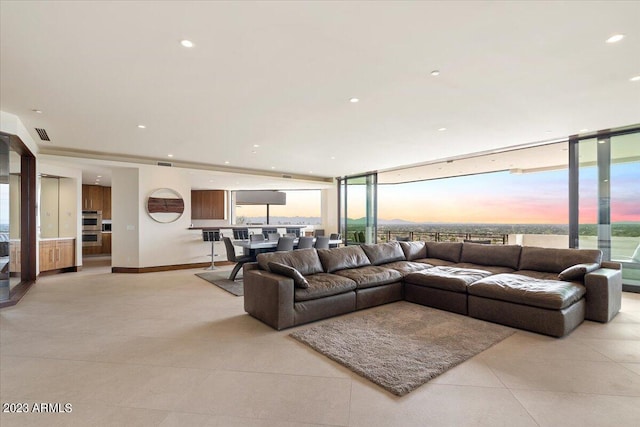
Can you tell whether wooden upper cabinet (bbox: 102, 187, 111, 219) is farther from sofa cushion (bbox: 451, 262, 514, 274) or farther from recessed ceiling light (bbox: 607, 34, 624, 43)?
recessed ceiling light (bbox: 607, 34, 624, 43)

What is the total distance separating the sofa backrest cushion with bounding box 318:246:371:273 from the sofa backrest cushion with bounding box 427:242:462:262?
157 cm

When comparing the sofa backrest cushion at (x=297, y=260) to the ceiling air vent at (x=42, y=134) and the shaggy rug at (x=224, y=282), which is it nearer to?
the shaggy rug at (x=224, y=282)

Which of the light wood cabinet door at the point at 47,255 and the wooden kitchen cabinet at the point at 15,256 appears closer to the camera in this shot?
the wooden kitchen cabinet at the point at 15,256

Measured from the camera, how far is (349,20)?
86.0 inches

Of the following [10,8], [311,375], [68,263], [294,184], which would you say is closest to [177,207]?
[68,263]

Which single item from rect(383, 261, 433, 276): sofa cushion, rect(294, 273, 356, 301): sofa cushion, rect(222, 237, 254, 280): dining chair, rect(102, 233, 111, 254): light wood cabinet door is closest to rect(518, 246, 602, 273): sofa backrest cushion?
rect(383, 261, 433, 276): sofa cushion

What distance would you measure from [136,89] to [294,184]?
6745 millimetres

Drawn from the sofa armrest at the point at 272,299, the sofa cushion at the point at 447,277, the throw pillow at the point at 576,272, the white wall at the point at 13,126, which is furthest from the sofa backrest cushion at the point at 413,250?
the white wall at the point at 13,126

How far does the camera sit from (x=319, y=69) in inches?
115

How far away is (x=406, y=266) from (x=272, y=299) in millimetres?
2468

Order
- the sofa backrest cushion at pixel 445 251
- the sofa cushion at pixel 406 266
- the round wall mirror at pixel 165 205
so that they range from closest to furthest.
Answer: the sofa cushion at pixel 406 266, the sofa backrest cushion at pixel 445 251, the round wall mirror at pixel 165 205

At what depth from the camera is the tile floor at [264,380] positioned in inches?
75.0

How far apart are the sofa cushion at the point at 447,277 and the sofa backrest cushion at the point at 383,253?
68 centimetres

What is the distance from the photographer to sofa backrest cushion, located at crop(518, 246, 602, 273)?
4070 mm
